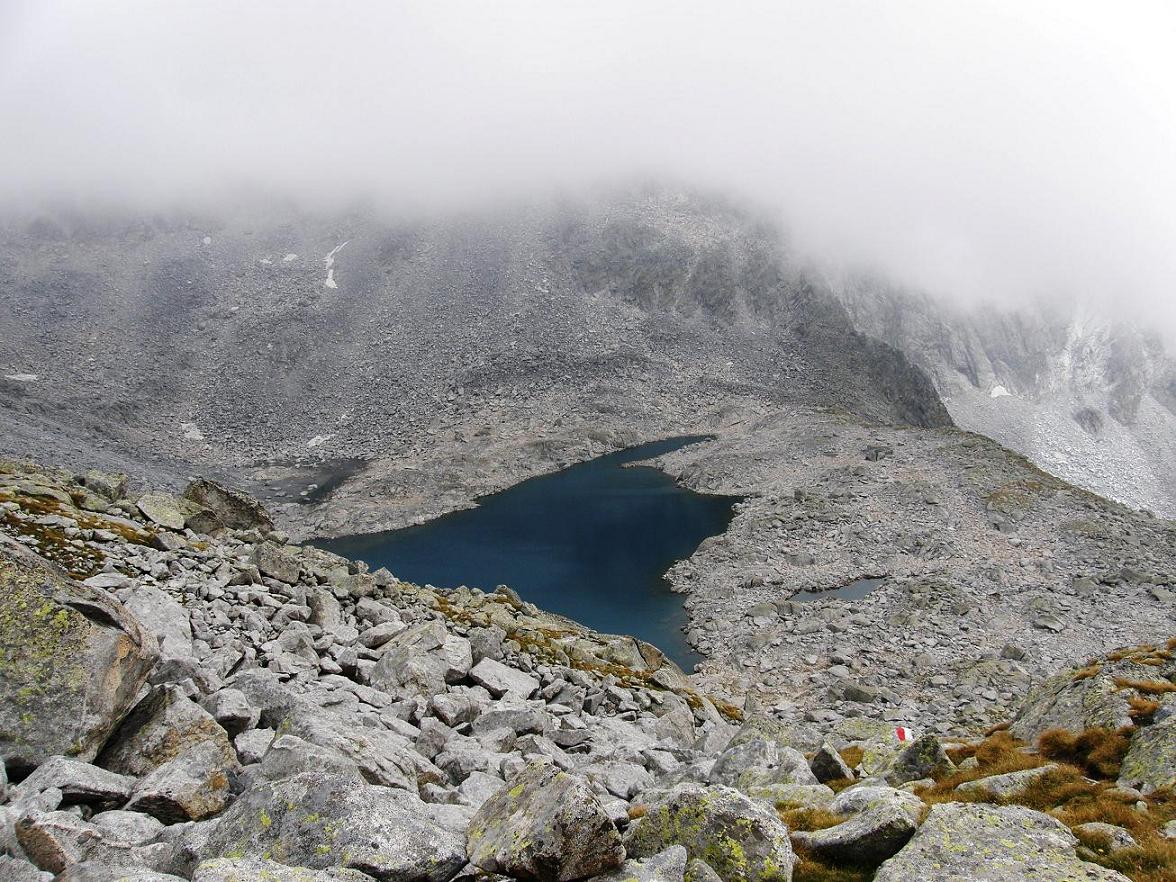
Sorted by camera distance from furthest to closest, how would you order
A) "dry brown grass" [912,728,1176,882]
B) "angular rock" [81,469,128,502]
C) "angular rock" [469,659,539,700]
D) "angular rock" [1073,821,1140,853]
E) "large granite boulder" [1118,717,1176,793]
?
"angular rock" [81,469,128,502] < "angular rock" [469,659,539,700] < "large granite boulder" [1118,717,1176,793] < "angular rock" [1073,821,1140,853] < "dry brown grass" [912,728,1176,882]

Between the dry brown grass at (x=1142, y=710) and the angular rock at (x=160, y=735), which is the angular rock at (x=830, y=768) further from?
the angular rock at (x=160, y=735)

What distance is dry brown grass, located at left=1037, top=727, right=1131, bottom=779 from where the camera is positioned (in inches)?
472

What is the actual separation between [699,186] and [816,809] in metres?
179

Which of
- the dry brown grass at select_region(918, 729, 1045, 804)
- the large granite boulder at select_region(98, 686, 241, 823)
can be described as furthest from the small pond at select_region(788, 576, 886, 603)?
the large granite boulder at select_region(98, 686, 241, 823)

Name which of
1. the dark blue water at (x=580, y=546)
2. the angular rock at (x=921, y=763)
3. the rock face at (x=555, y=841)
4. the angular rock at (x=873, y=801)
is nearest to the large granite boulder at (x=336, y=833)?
the rock face at (x=555, y=841)

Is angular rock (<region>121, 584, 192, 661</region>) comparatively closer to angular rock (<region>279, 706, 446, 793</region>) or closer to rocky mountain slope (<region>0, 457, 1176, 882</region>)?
rocky mountain slope (<region>0, 457, 1176, 882</region>)

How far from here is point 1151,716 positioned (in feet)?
43.0

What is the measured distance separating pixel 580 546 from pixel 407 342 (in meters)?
75.2

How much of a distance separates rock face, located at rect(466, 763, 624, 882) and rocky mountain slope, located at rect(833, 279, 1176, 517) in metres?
155

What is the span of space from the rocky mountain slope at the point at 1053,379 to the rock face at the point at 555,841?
154994 mm

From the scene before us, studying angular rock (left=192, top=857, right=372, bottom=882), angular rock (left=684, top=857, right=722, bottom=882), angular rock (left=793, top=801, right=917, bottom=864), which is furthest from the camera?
angular rock (left=793, top=801, right=917, bottom=864)

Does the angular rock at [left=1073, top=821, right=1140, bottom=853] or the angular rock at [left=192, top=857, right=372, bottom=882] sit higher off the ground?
the angular rock at [left=192, top=857, right=372, bottom=882]

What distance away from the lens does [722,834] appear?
7875 mm

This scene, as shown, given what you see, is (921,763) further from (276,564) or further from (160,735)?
(276,564)
